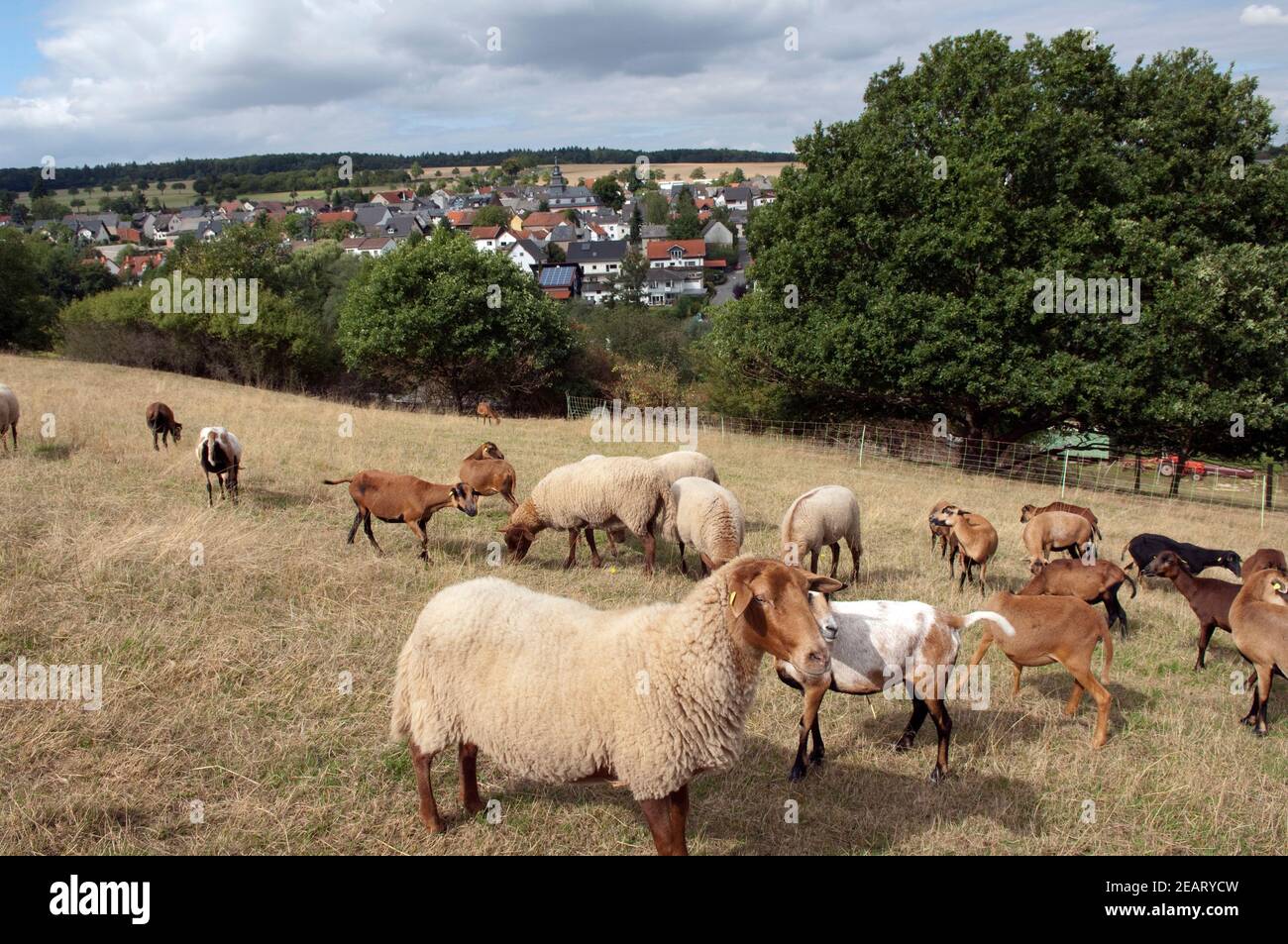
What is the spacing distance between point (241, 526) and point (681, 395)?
31.4m

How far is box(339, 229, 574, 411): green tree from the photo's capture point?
116 ft

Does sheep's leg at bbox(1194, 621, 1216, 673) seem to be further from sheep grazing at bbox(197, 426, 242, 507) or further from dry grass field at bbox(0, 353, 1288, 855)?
sheep grazing at bbox(197, 426, 242, 507)

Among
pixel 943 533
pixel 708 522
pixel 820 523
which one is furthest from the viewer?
pixel 943 533

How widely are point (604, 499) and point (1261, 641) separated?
728cm

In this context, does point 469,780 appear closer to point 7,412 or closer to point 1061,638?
point 1061,638

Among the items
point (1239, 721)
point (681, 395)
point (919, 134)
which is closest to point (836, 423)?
point (919, 134)

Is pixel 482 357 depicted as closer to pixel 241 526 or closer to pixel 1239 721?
pixel 241 526

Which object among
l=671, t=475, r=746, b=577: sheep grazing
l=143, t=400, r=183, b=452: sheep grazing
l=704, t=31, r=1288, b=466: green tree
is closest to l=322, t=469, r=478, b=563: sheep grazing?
l=671, t=475, r=746, b=577: sheep grazing

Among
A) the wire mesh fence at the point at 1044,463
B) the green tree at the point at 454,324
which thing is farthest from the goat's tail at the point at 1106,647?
the green tree at the point at 454,324

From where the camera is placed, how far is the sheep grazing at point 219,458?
37.0 ft

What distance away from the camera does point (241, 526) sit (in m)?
9.39

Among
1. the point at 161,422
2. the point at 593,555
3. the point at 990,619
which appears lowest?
the point at 593,555

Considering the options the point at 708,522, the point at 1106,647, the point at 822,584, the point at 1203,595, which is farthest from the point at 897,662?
the point at 1203,595

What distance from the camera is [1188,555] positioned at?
35.9ft
